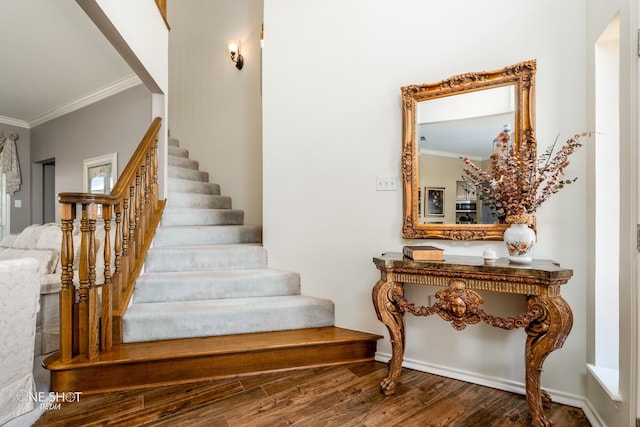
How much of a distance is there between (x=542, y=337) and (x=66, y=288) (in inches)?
102

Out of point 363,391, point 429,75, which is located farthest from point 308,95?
point 363,391

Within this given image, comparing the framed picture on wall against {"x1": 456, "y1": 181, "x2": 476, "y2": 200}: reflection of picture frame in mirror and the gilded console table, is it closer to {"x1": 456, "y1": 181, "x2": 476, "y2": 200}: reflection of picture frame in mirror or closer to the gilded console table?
the gilded console table

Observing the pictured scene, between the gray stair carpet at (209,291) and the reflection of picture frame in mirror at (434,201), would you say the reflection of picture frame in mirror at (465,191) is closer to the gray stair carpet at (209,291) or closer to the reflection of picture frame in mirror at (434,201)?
the reflection of picture frame in mirror at (434,201)

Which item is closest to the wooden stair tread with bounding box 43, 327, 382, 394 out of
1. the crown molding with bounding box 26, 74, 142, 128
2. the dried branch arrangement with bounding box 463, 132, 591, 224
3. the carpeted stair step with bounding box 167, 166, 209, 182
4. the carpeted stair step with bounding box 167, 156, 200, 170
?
the dried branch arrangement with bounding box 463, 132, 591, 224

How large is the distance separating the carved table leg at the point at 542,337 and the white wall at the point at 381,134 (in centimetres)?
36

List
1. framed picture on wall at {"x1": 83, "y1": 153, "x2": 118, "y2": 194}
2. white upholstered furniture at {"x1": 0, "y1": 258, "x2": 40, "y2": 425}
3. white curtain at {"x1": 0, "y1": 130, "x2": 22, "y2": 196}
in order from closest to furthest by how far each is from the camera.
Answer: white upholstered furniture at {"x1": 0, "y1": 258, "x2": 40, "y2": 425}, framed picture on wall at {"x1": 83, "y1": 153, "x2": 118, "y2": 194}, white curtain at {"x1": 0, "y1": 130, "x2": 22, "y2": 196}

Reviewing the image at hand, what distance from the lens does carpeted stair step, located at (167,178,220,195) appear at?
12.3 feet

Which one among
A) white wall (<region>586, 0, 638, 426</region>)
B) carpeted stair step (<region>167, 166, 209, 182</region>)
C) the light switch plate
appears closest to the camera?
white wall (<region>586, 0, 638, 426</region>)

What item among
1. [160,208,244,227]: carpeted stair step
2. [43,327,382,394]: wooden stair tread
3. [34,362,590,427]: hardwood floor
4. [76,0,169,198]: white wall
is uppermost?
[76,0,169,198]: white wall

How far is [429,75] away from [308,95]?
3.22 feet

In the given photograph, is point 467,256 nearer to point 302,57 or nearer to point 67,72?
point 302,57

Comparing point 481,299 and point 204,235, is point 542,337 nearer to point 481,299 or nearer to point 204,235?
point 481,299

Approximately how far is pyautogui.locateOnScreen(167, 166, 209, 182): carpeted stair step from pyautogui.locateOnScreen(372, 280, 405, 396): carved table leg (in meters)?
3.15

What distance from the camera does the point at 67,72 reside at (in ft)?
13.4
